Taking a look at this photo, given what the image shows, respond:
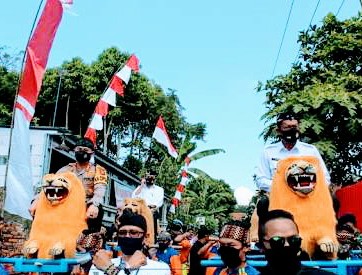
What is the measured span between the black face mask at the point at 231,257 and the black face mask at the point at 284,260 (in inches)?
47.7

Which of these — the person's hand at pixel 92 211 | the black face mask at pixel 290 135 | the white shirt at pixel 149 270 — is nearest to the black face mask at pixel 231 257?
the white shirt at pixel 149 270

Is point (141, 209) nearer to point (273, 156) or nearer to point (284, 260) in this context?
point (273, 156)

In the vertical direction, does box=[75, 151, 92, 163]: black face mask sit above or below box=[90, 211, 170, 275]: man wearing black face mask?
above

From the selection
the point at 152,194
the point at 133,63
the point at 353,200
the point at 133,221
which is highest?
the point at 133,63

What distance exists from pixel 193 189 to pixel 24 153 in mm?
23578

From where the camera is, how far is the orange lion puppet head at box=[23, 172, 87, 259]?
470 cm

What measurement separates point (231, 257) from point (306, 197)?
2.49 feet

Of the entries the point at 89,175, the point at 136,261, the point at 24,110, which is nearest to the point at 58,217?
the point at 89,175

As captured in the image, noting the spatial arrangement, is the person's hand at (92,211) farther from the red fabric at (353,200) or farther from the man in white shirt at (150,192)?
the red fabric at (353,200)

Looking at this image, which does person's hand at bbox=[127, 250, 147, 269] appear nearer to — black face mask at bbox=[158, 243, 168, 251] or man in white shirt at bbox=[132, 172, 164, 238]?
man in white shirt at bbox=[132, 172, 164, 238]

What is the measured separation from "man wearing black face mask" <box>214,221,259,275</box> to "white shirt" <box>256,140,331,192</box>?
0.86 meters

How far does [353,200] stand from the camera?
10.4 metres

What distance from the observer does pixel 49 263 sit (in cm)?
421

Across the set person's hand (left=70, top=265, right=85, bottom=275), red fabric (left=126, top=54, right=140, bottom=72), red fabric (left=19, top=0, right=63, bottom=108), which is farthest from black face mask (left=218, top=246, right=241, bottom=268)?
red fabric (left=126, top=54, right=140, bottom=72)
